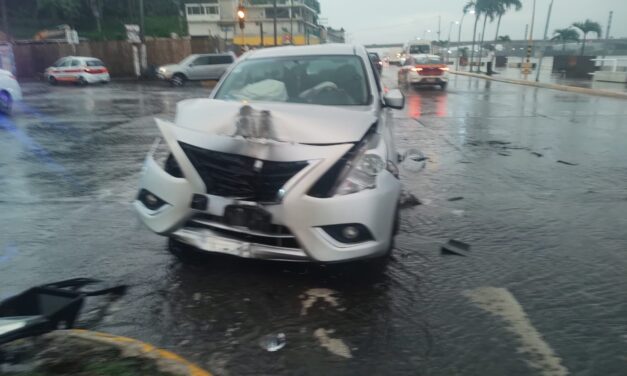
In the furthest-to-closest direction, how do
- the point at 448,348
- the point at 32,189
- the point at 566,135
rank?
1. the point at 566,135
2. the point at 32,189
3. the point at 448,348

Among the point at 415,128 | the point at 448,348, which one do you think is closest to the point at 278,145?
the point at 448,348

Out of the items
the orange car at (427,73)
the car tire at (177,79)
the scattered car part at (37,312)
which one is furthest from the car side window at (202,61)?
the scattered car part at (37,312)

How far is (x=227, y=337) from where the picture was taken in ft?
10.1

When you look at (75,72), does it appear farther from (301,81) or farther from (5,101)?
(301,81)

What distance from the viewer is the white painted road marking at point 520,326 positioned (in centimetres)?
279

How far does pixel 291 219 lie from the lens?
3.32m

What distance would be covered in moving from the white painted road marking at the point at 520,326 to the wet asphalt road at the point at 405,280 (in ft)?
0.04

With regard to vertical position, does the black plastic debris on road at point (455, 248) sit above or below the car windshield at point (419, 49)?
below

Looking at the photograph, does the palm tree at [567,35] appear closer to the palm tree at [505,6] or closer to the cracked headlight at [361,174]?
the palm tree at [505,6]

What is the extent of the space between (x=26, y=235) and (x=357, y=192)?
11.1ft

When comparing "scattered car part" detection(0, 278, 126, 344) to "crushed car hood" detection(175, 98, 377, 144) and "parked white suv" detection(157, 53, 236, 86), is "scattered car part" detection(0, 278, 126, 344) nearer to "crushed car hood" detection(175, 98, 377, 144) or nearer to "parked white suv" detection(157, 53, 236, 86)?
"crushed car hood" detection(175, 98, 377, 144)

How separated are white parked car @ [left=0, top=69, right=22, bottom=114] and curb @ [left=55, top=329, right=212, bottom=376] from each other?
1423 centimetres

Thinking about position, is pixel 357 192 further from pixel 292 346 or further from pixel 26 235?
pixel 26 235

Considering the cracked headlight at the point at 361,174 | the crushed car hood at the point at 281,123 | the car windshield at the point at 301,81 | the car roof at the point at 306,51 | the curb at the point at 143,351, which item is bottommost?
the curb at the point at 143,351
